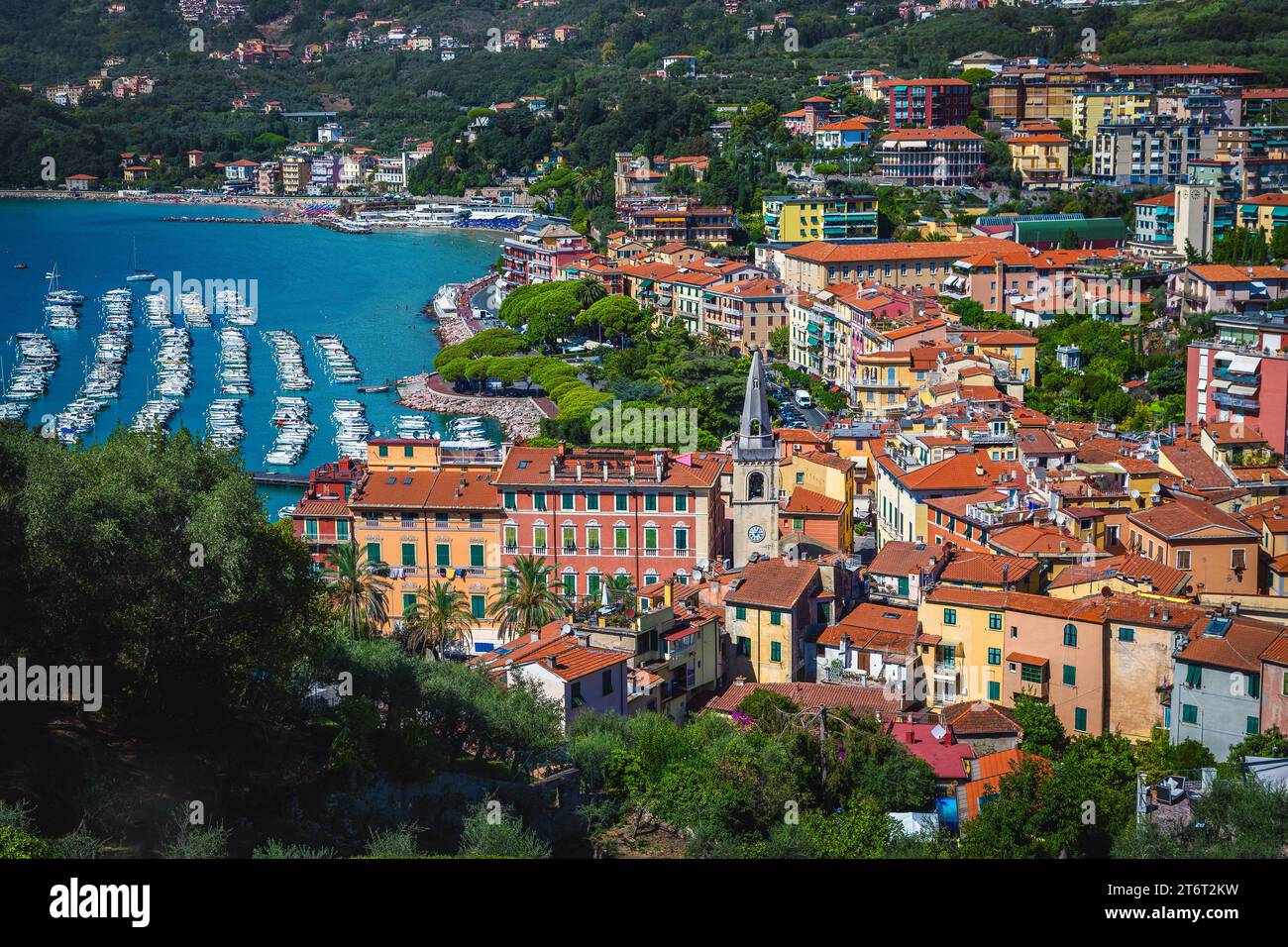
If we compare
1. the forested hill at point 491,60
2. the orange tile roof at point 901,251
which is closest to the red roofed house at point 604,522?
the orange tile roof at point 901,251

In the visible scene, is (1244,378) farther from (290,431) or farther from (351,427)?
(290,431)

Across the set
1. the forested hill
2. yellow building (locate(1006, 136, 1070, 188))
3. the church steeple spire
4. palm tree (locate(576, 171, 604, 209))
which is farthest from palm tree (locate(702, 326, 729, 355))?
the forested hill

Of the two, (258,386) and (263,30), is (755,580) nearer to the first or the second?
(258,386)

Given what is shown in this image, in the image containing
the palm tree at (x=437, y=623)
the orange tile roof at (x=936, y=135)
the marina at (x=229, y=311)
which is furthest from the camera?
the orange tile roof at (x=936, y=135)

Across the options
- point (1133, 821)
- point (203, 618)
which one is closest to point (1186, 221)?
point (1133, 821)

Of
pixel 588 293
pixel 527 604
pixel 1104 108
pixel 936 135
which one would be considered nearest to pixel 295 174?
pixel 936 135

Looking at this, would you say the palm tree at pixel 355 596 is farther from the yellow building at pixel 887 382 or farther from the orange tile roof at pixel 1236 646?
the yellow building at pixel 887 382

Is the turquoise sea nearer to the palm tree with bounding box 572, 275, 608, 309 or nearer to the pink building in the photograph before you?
the palm tree with bounding box 572, 275, 608, 309
